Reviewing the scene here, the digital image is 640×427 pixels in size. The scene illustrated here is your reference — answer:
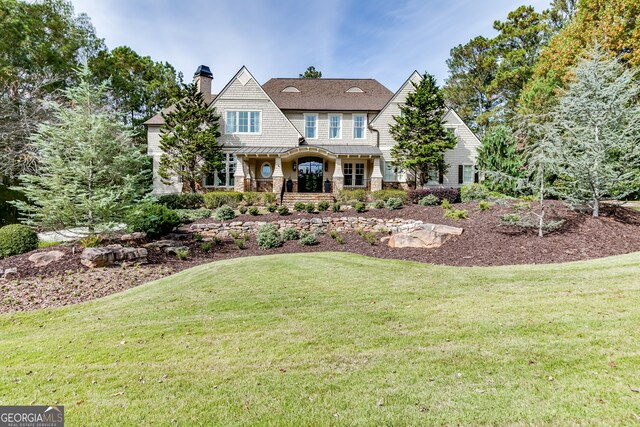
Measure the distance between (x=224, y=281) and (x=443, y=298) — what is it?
4707mm

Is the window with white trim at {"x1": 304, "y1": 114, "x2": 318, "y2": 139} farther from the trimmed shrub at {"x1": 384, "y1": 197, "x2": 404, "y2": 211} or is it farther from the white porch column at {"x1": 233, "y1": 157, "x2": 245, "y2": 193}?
the trimmed shrub at {"x1": 384, "y1": 197, "x2": 404, "y2": 211}

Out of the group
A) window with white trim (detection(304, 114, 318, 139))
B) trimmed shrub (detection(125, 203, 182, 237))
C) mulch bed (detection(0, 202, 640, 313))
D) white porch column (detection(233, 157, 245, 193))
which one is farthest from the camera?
window with white trim (detection(304, 114, 318, 139))

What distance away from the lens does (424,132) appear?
810 inches

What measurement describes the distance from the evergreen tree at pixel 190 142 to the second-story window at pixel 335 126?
26.7 ft

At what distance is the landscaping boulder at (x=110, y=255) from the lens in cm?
909

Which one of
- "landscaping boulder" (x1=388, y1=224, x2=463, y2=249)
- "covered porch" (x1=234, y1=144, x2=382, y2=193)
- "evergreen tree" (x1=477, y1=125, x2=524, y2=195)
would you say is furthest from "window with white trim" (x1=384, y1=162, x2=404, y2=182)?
"landscaping boulder" (x1=388, y1=224, x2=463, y2=249)

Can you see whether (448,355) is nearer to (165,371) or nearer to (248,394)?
(248,394)

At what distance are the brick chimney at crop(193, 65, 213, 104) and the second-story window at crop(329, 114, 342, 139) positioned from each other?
9.73 m

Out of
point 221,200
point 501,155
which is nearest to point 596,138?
point 501,155

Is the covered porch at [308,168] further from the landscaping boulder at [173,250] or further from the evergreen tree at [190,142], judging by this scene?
the landscaping boulder at [173,250]

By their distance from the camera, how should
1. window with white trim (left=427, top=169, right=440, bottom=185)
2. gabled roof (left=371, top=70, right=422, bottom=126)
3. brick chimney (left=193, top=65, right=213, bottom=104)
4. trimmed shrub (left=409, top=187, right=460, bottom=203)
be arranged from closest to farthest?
trimmed shrub (left=409, top=187, right=460, bottom=203) → window with white trim (left=427, top=169, right=440, bottom=185) → gabled roof (left=371, top=70, right=422, bottom=126) → brick chimney (left=193, top=65, right=213, bottom=104)

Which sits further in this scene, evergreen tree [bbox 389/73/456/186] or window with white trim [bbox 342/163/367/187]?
window with white trim [bbox 342/163/367/187]

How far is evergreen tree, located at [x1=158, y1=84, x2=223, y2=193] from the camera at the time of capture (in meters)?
20.0

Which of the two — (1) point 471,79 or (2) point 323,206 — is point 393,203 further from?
(1) point 471,79
